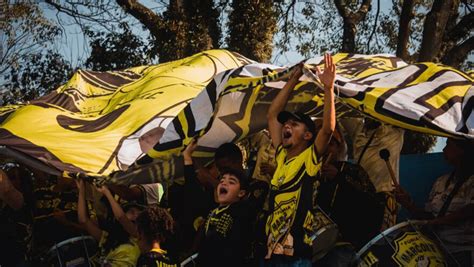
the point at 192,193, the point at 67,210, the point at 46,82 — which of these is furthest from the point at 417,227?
the point at 46,82

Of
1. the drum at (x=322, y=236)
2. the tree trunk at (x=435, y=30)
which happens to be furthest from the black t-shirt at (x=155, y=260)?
the tree trunk at (x=435, y=30)

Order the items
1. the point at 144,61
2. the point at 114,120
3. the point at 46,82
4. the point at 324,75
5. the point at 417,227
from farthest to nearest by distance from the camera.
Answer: the point at 46,82, the point at 144,61, the point at 114,120, the point at 417,227, the point at 324,75

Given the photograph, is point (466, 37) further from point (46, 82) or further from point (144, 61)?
point (46, 82)

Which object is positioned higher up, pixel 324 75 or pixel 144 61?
pixel 324 75

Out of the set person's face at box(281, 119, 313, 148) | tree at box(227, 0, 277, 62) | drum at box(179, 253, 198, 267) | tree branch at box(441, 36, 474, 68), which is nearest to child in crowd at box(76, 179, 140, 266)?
drum at box(179, 253, 198, 267)

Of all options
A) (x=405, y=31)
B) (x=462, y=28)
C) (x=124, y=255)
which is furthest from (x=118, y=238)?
(x=462, y=28)

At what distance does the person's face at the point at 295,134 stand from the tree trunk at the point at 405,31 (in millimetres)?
8935

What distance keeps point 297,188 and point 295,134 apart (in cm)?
41

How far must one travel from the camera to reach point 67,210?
726 cm

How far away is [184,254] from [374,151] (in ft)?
6.14

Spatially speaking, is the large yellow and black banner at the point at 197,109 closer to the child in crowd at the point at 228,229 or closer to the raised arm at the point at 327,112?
the raised arm at the point at 327,112

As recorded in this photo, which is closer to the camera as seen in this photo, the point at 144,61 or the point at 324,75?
the point at 324,75

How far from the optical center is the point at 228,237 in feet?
15.4

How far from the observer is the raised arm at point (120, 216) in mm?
5930
